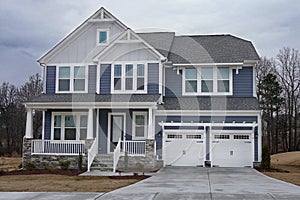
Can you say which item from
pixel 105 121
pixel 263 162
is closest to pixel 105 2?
pixel 105 121

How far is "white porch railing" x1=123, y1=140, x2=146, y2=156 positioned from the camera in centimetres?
2127

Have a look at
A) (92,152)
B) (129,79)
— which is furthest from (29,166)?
(129,79)

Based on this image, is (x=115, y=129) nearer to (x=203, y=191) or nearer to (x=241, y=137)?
(x=241, y=137)

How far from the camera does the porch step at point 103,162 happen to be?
20453mm

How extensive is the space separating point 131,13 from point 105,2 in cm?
304

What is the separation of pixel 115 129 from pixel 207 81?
5920 millimetres

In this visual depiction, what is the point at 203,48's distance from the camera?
83.8 ft

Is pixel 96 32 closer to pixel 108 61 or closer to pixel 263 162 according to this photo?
pixel 108 61

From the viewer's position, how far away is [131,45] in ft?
75.7

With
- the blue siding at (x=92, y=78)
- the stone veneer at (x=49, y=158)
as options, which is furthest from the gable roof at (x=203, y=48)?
the stone veneer at (x=49, y=158)

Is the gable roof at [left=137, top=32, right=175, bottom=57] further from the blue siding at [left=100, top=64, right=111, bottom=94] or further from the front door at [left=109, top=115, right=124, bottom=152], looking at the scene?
the front door at [left=109, top=115, right=124, bottom=152]

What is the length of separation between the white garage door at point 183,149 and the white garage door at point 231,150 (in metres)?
0.74

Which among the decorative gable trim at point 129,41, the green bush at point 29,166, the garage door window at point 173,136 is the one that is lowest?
the green bush at point 29,166

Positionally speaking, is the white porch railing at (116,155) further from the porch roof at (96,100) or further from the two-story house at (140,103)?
the porch roof at (96,100)
